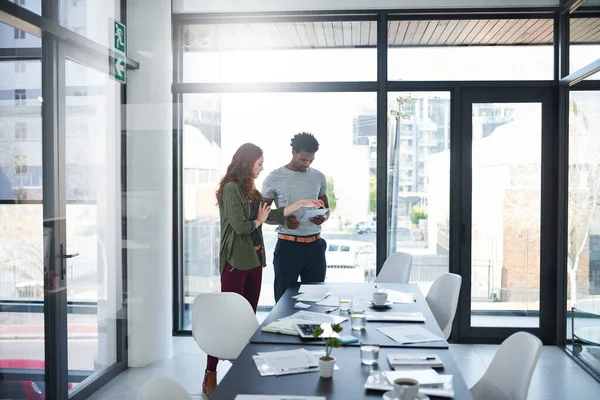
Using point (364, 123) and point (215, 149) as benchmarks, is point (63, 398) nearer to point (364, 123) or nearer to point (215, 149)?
point (215, 149)

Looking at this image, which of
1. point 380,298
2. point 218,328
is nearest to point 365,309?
point 380,298

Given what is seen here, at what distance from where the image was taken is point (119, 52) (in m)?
4.66

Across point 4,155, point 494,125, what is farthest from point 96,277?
point 494,125

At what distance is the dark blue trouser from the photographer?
15.1 feet

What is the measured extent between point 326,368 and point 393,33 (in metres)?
4.09

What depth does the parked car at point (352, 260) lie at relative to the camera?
18.7 ft

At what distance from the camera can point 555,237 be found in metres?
5.58

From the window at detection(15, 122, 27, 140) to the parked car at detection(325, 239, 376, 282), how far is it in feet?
10.2

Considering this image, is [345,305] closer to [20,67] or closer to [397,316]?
[397,316]

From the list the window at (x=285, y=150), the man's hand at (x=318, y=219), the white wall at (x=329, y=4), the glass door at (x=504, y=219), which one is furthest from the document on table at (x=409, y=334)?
the white wall at (x=329, y=4)

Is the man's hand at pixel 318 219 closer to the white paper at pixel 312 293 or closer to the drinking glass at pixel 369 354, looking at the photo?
the white paper at pixel 312 293

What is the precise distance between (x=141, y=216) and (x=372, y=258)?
223 cm

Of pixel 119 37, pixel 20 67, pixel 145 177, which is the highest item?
pixel 119 37

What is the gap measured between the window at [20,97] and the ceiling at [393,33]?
8.70ft
